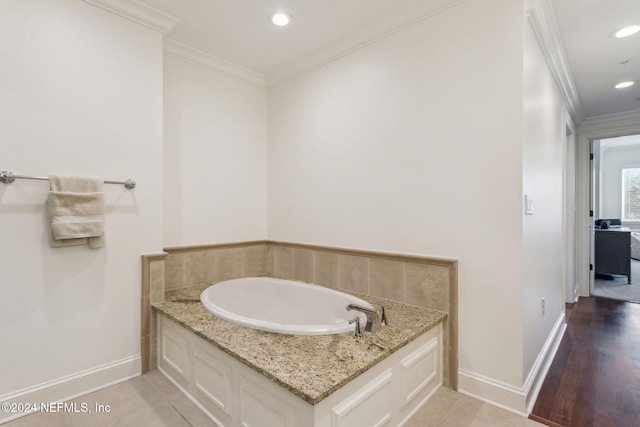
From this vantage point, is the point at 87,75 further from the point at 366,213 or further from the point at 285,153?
the point at 366,213

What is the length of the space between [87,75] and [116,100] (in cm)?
19

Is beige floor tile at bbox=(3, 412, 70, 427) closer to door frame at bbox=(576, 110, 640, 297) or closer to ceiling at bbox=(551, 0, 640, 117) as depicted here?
ceiling at bbox=(551, 0, 640, 117)

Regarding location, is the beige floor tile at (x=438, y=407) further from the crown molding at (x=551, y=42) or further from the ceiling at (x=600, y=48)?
the ceiling at (x=600, y=48)

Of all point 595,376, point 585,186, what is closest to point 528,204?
point 595,376

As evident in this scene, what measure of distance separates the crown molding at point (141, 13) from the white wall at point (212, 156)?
37cm

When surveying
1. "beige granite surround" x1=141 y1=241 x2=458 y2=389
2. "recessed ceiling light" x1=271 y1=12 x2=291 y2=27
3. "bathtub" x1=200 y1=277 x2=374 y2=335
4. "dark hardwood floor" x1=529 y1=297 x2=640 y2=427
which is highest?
"recessed ceiling light" x1=271 y1=12 x2=291 y2=27

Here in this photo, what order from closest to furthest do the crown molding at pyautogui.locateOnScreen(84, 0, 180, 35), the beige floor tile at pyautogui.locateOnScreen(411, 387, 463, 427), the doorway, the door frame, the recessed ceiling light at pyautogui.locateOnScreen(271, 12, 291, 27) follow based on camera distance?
the beige floor tile at pyautogui.locateOnScreen(411, 387, 463, 427) → the crown molding at pyautogui.locateOnScreen(84, 0, 180, 35) → the recessed ceiling light at pyautogui.locateOnScreen(271, 12, 291, 27) → the door frame → the doorway

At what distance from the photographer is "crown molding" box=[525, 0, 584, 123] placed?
6.03 feet

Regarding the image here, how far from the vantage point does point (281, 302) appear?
8.42 ft

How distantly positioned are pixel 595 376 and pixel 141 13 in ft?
13.0

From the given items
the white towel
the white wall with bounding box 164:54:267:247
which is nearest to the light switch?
the white wall with bounding box 164:54:267:247

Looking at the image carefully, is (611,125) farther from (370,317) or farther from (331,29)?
(370,317)

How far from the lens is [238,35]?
2426mm

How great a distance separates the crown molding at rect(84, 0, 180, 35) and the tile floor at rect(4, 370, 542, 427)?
2.40m
